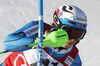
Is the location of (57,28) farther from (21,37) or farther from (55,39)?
(55,39)

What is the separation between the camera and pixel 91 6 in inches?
292

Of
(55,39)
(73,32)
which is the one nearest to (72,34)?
(73,32)

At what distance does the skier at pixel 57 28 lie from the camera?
2975 millimetres

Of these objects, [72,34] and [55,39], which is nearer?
[55,39]

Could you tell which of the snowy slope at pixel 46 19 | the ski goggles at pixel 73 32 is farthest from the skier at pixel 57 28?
the snowy slope at pixel 46 19

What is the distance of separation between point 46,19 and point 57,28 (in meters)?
3.14

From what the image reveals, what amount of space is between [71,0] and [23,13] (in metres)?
1.74

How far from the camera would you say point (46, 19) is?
627cm

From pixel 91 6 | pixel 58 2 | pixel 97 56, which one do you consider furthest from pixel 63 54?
pixel 91 6

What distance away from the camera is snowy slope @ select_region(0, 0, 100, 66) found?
19.5 feet

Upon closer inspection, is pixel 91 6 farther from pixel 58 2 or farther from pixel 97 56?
pixel 97 56

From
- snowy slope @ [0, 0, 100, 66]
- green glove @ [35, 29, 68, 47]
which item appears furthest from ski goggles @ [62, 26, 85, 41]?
snowy slope @ [0, 0, 100, 66]

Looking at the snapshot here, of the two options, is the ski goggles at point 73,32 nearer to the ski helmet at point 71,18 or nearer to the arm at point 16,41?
the ski helmet at point 71,18

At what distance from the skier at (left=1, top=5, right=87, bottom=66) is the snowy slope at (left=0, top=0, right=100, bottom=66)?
234 centimetres
